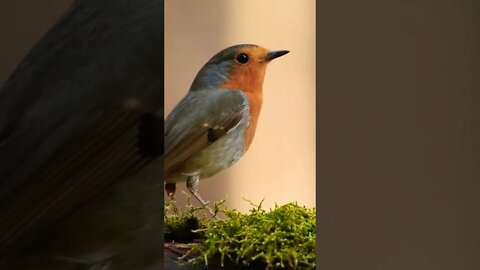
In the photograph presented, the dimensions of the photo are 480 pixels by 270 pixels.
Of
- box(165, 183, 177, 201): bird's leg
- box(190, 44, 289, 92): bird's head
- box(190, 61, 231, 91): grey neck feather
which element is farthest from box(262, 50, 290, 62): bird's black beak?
box(165, 183, 177, 201): bird's leg

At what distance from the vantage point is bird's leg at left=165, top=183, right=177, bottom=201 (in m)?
1.71

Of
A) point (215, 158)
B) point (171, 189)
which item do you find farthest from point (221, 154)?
point (171, 189)

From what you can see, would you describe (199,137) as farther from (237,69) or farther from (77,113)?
(77,113)

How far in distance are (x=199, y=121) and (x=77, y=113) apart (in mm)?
297

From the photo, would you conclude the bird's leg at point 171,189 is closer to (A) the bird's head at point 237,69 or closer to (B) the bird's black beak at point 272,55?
(A) the bird's head at point 237,69

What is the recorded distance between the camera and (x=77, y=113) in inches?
63.1

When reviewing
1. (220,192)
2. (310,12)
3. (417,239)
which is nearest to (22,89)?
(220,192)

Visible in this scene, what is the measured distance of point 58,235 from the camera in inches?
62.8

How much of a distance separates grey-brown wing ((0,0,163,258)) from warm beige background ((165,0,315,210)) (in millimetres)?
66

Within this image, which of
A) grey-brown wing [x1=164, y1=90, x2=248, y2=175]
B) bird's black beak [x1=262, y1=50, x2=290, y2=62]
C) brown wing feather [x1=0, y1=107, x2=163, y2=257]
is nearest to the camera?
brown wing feather [x1=0, y1=107, x2=163, y2=257]

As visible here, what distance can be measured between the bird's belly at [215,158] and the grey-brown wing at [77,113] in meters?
0.09

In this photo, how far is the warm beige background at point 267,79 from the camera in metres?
1.73

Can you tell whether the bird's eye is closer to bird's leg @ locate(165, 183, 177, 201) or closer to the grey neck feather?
the grey neck feather

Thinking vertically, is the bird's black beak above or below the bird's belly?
above
